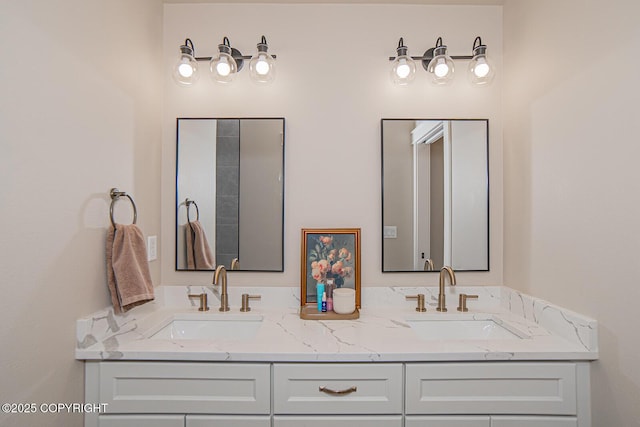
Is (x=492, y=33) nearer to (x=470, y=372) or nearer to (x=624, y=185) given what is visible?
(x=624, y=185)

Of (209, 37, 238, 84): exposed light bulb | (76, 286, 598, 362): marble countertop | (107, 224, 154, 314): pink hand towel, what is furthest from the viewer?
(209, 37, 238, 84): exposed light bulb

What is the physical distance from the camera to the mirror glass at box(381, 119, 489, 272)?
5.66ft

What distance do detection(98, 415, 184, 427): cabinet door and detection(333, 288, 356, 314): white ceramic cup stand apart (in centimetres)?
76

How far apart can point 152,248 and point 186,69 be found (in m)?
0.89

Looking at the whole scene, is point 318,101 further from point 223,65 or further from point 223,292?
point 223,292

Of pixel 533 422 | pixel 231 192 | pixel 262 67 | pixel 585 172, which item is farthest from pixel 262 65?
pixel 533 422

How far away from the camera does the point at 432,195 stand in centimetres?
172

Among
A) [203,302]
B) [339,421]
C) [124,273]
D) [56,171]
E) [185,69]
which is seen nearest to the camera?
[56,171]

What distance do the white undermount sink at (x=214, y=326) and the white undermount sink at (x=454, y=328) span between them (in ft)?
2.57

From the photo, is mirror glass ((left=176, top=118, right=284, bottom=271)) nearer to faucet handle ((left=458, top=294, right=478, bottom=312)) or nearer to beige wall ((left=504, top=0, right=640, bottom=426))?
faucet handle ((left=458, top=294, right=478, bottom=312))

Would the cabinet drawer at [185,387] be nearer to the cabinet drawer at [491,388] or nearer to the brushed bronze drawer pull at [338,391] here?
the brushed bronze drawer pull at [338,391]

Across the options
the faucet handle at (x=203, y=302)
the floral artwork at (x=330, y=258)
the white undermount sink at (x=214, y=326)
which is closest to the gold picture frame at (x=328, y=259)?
the floral artwork at (x=330, y=258)

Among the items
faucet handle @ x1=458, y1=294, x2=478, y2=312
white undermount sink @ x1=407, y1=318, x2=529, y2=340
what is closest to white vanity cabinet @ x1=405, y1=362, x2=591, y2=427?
white undermount sink @ x1=407, y1=318, x2=529, y2=340

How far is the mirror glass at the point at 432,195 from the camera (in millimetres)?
1727
